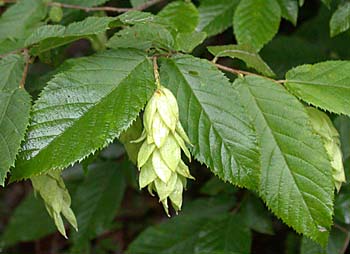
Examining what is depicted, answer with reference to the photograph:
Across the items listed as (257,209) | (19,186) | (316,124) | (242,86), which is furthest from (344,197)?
(19,186)

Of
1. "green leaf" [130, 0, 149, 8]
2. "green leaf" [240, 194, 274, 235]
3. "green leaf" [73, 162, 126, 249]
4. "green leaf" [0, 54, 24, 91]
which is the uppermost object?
"green leaf" [0, 54, 24, 91]

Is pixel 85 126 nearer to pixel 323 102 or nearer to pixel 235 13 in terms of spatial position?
pixel 323 102

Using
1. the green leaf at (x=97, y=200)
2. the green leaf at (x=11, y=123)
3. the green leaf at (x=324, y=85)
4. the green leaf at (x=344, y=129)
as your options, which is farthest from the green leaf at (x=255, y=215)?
the green leaf at (x=11, y=123)

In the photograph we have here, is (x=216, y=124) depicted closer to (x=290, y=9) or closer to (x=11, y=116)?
(x=11, y=116)

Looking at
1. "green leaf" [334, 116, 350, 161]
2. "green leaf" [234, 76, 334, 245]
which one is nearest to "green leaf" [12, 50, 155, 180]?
"green leaf" [234, 76, 334, 245]

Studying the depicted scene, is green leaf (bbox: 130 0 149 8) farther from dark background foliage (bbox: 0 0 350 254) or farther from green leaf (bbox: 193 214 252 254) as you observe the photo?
green leaf (bbox: 193 214 252 254)

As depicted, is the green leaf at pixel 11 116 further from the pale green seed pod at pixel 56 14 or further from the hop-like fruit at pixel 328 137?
the hop-like fruit at pixel 328 137

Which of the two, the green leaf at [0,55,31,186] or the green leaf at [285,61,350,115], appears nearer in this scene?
the green leaf at [0,55,31,186]

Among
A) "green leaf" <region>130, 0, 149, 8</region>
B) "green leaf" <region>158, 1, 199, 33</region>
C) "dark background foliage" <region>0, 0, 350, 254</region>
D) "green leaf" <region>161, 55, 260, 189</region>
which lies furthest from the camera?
"dark background foliage" <region>0, 0, 350, 254</region>
